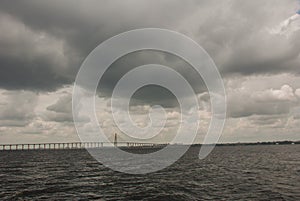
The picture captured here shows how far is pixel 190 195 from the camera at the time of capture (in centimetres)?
3862

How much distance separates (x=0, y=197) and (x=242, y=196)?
32.3 meters

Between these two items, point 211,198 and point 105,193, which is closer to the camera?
point 211,198

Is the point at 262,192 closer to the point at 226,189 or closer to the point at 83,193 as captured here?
the point at 226,189

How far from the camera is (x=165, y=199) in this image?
36.1 metres

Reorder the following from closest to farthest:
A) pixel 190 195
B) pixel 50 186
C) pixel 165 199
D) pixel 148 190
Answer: pixel 165 199 → pixel 190 195 → pixel 148 190 → pixel 50 186

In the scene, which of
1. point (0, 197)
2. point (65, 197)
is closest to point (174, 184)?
point (65, 197)

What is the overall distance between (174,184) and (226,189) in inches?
364

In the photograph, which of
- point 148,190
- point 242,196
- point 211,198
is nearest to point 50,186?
point 148,190

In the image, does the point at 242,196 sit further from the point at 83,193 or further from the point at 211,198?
the point at 83,193

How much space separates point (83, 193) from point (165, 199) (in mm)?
12197

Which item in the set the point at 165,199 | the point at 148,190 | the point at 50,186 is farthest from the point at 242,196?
the point at 50,186

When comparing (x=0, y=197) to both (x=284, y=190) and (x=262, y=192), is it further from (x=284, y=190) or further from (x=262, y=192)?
(x=284, y=190)

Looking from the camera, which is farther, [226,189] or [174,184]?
[174,184]

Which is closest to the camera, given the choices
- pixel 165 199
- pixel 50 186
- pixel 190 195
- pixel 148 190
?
pixel 165 199
